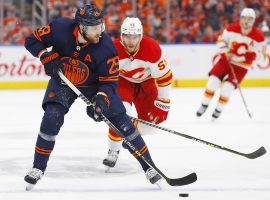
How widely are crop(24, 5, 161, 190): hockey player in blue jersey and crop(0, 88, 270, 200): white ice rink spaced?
0.63ft

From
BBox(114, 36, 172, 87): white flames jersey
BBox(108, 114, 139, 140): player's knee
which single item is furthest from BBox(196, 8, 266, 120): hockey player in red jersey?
BBox(108, 114, 139, 140): player's knee

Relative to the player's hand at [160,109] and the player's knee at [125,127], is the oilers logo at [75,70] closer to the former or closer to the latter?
the player's knee at [125,127]

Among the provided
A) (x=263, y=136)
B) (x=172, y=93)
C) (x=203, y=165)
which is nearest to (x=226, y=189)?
(x=203, y=165)

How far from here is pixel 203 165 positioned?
4.60 meters

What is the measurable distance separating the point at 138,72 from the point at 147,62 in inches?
5.9

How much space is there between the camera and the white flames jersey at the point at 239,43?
7.44 m

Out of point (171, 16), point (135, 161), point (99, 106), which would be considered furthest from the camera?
point (171, 16)

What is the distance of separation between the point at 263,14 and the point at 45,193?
27.5ft

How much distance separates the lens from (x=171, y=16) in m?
11.1

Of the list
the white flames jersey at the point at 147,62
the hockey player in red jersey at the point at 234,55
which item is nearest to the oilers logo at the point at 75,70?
the white flames jersey at the point at 147,62

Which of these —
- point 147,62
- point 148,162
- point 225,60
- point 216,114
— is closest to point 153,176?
point 148,162

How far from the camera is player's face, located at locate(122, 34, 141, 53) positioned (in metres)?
4.32

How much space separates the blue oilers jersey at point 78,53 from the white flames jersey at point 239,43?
3.78 m

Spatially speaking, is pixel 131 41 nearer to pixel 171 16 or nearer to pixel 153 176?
pixel 153 176
